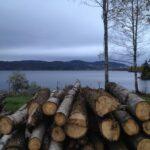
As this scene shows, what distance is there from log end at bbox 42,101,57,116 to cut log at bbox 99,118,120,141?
1.22 metres

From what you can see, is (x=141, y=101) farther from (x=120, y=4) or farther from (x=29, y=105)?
(x=120, y=4)

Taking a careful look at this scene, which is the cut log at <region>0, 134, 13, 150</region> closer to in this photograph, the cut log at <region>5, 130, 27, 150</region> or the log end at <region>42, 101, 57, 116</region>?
the cut log at <region>5, 130, 27, 150</region>

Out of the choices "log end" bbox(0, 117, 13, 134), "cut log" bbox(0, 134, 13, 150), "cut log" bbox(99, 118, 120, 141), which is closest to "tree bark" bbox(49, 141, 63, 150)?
"cut log" bbox(99, 118, 120, 141)

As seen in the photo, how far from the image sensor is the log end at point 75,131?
10227 millimetres

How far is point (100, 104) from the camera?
414 inches

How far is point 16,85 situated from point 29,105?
116 feet

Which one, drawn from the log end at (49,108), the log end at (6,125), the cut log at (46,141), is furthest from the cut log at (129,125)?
the log end at (6,125)

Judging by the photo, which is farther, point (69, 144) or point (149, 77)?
point (149, 77)

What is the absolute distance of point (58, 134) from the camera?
410 inches

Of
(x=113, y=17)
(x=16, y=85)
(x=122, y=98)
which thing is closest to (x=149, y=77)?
(x=16, y=85)

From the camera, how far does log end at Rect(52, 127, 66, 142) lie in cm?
1038

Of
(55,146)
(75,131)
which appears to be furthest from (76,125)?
(55,146)

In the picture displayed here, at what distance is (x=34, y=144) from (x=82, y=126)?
1107 mm

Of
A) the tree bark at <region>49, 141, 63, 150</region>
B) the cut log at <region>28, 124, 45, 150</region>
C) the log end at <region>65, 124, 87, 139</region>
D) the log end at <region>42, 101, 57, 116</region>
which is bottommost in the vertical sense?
the tree bark at <region>49, 141, 63, 150</region>
